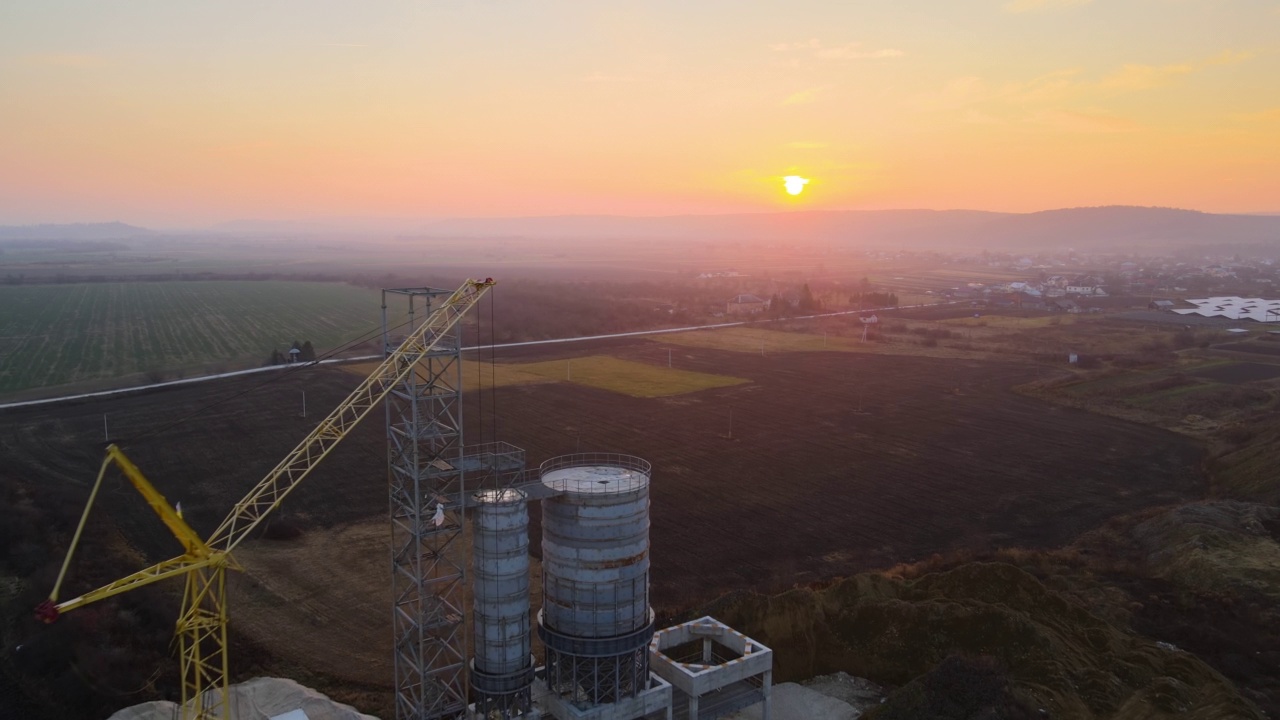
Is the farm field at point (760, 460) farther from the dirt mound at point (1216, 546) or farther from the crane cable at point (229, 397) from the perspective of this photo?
the dirt mound at point (1216, 546)

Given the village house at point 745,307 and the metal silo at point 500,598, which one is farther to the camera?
the village house at point 745,307

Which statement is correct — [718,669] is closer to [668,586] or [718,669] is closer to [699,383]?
[668,586]

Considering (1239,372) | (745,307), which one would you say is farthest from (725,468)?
(745,307)

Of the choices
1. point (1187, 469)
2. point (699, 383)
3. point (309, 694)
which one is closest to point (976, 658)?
point (309, 694)

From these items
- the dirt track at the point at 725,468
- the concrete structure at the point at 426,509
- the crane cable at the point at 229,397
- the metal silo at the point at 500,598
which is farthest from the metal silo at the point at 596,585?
the crane cable at the point at 229,397

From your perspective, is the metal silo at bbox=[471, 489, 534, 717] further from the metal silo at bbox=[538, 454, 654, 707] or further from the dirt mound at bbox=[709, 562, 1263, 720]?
the dirt mound at bbox=[709, 562, 1263, 720]

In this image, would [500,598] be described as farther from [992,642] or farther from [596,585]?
[992,642]
